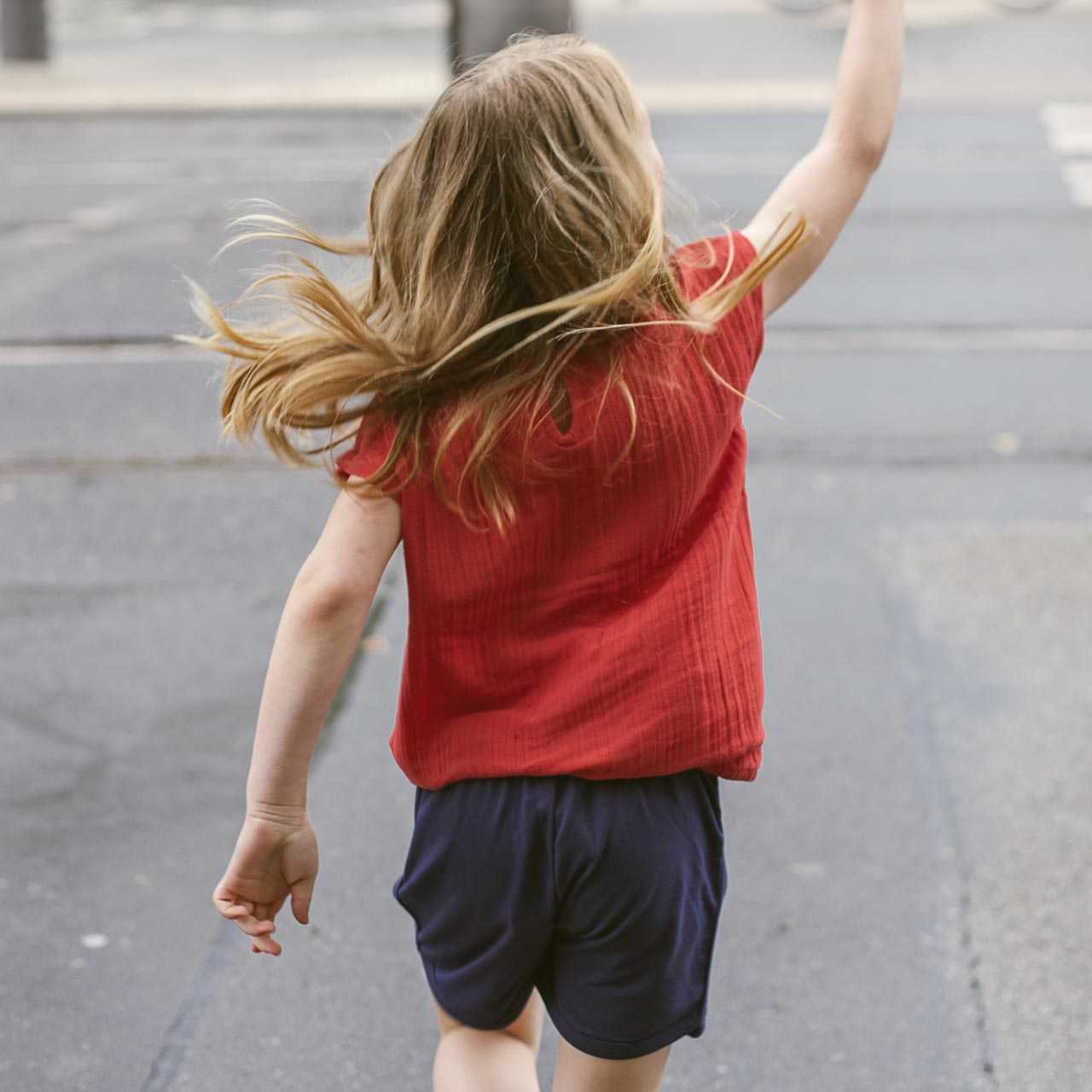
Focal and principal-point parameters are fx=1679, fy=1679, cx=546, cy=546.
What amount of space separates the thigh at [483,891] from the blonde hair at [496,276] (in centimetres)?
33

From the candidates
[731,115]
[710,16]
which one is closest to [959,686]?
[731,115]

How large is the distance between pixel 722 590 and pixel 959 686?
8.71 ft

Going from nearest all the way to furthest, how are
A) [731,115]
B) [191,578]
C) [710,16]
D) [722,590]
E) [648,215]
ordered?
[648,215] → [722,590] → [191,578] → [731,115] → [710,16]

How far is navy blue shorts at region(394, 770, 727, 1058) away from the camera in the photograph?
6.11 ft

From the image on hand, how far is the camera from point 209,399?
23.9ft

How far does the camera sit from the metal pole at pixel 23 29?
712 inches

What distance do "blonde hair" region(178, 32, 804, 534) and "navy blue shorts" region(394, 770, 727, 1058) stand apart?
34 centimetres

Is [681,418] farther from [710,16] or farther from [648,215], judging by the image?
[710,16]

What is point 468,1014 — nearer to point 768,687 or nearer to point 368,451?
point 368,451

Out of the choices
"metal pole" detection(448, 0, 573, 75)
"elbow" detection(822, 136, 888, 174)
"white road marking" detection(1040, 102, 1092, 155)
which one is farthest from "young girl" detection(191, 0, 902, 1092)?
"metal pole" detection(448, 0, 573, 75)

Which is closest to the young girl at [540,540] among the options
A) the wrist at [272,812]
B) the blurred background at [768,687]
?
the wrist at [272,812]

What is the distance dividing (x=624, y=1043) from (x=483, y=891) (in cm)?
25

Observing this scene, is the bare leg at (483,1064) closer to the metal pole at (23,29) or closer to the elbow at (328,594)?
the elbow at (328,594)

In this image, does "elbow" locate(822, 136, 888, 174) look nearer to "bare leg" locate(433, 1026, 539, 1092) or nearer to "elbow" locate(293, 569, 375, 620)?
"elbow" locate(293, 569, 375, 620)
